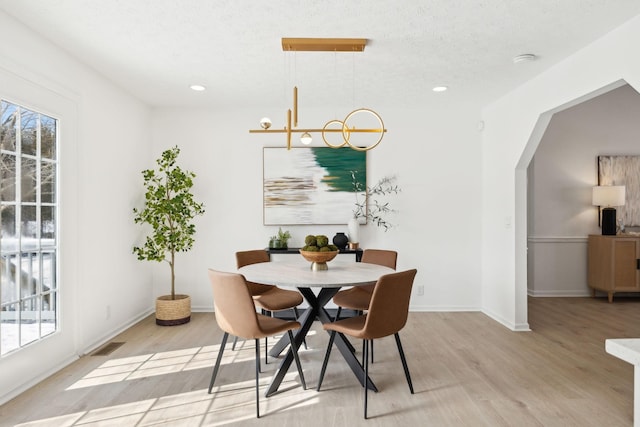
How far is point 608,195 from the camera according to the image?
526cm

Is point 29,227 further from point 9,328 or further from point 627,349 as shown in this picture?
point 627,349

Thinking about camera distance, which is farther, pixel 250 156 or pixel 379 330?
pixel 250 156

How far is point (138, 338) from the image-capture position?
12.6 feet

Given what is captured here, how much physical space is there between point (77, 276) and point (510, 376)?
3.54m

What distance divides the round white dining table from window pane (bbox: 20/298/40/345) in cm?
148

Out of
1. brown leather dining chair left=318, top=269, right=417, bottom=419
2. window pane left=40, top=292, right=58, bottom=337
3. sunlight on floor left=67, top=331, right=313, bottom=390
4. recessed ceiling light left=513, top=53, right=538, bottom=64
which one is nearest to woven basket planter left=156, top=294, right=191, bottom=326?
sunlight on floor left=67, top=331, right=313, bottom=390

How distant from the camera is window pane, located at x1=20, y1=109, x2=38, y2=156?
2740mm

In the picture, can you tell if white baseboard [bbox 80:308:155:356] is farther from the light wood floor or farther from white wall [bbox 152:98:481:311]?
white wall [bbox 152:98:481:311]

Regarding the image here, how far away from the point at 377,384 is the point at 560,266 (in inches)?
162

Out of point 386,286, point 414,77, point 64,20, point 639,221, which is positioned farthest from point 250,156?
point 639,221

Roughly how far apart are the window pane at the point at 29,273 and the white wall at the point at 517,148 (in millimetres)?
4257

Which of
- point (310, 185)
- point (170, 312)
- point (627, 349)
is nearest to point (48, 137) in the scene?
point (170, 312)

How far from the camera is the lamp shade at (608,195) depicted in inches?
205

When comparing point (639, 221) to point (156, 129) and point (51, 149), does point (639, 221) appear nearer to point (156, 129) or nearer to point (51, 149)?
point (156, 129)
